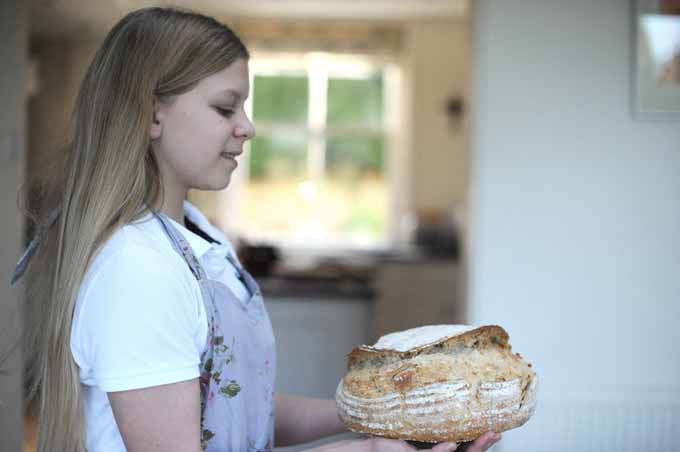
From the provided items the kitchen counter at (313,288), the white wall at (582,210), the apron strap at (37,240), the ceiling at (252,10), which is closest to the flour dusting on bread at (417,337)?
the apron strap at (37,240)

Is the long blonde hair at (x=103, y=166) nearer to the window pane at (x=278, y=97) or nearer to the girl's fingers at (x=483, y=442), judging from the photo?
the girl's fingers at (x=483, y=442)

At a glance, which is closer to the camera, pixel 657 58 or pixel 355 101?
pixel 657 58

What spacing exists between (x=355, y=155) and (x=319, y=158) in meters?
0.37

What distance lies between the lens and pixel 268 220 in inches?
283

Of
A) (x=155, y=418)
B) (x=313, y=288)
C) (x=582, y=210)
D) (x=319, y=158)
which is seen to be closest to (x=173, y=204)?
(x=155, y=418)

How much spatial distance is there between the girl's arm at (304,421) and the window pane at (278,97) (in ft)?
19.9

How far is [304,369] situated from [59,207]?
253 cm

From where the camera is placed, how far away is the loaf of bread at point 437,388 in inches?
33.4

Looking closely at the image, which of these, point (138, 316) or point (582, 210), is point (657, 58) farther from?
point (138, 316)

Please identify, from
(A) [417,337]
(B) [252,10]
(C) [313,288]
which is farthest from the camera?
(B) [252,10]

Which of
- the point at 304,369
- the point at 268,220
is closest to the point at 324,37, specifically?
the point at 268,220

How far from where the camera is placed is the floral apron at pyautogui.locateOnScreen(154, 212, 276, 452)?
940mm

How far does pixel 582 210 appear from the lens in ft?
8.29

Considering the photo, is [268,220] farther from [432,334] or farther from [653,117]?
[432,334]
